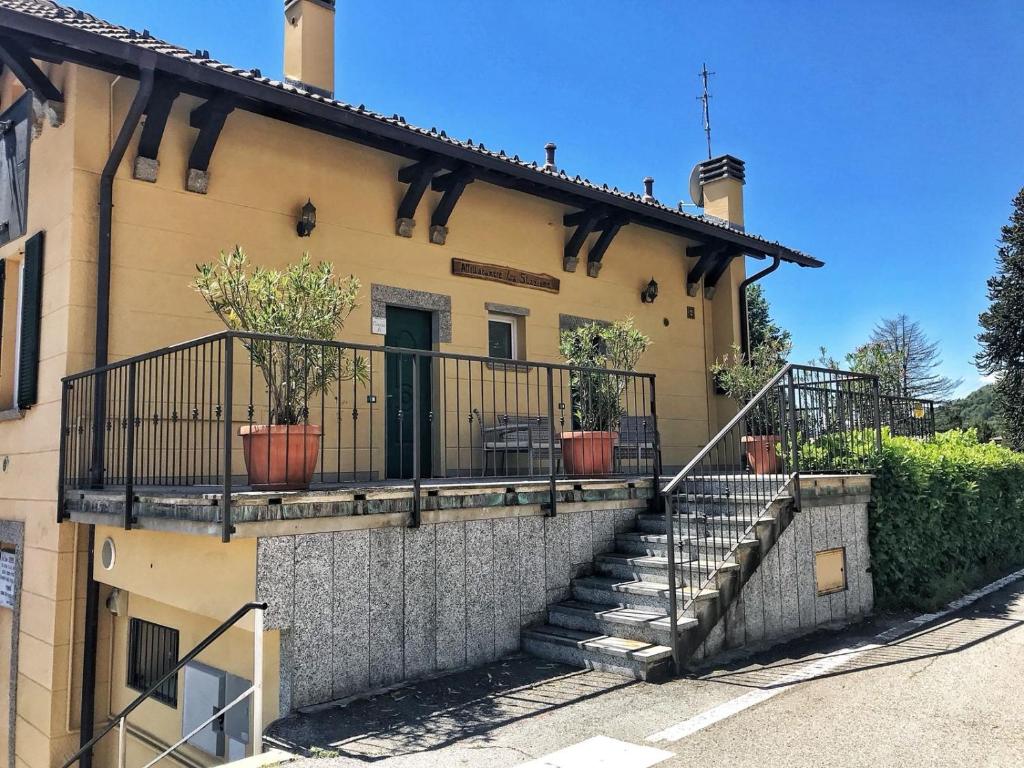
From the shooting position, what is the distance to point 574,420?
9945 millimetres

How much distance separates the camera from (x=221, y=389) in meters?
7.19

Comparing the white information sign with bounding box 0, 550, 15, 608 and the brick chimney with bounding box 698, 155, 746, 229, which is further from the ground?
the brick chimney with bounding box 698, 155, 746, 229

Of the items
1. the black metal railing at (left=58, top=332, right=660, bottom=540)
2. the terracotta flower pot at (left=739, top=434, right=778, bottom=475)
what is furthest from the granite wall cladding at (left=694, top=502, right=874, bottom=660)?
the black metal railing at (left=58, top=332, right=660, bottom=540)

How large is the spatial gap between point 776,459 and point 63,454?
20.2 feet

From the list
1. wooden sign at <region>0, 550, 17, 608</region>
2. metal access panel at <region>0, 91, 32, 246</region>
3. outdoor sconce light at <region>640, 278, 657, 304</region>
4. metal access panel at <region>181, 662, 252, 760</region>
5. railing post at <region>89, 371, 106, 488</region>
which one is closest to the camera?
metal access panel at <region>181, 662, 252, 760</region>

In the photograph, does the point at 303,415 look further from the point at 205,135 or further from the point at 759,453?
the point at 759,453

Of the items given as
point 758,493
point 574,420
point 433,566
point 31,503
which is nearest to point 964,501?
point 758,493

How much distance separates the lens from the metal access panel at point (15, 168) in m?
7.59

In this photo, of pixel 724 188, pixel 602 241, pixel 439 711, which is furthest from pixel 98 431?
pixel 724 188

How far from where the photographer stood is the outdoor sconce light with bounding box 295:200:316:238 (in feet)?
25.2

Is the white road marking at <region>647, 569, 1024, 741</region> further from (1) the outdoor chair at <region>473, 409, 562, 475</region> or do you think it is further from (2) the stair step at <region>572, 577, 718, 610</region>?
(1) the outdoor chair at <region>473, 409, 562, 475</region>

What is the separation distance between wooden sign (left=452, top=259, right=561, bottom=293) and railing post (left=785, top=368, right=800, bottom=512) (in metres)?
3.58

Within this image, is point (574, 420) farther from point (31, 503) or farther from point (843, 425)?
point (31, 503)

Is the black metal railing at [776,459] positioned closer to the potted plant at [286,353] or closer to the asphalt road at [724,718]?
the asphalt road at [724,718]
